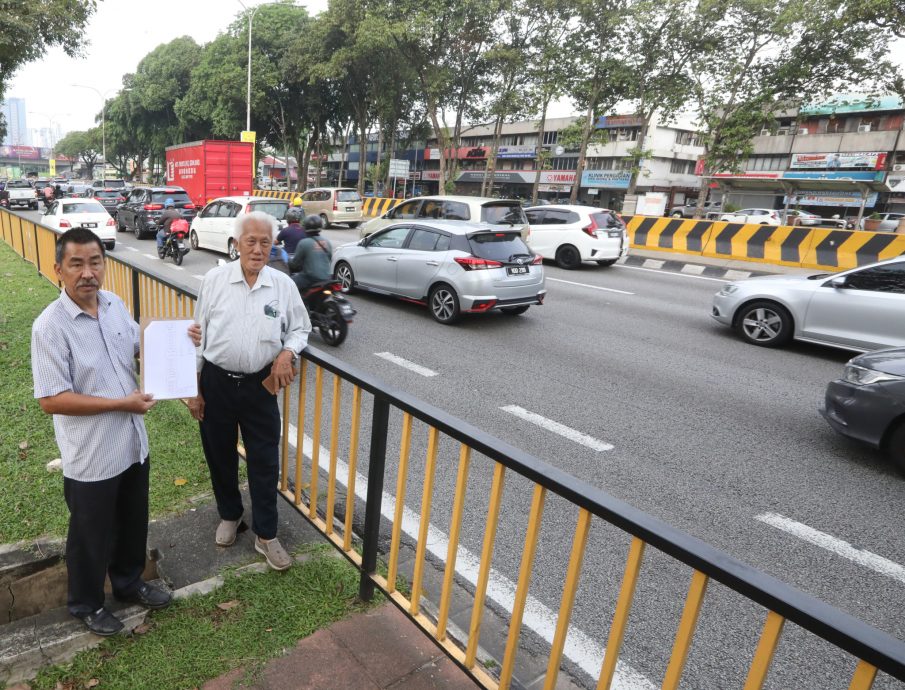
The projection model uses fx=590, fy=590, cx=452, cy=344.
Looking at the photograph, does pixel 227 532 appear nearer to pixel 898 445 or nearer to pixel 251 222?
pixel 251 222

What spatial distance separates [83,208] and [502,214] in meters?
11.6

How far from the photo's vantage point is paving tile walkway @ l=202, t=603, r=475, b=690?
2.23 m

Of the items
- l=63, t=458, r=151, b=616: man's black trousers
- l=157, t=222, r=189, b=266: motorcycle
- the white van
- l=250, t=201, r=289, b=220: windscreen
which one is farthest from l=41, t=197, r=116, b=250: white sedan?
l=63, t=458, r=151, b=616: man's black trousers

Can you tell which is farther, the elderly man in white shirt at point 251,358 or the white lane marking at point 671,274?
the white lane marking at point 671,274

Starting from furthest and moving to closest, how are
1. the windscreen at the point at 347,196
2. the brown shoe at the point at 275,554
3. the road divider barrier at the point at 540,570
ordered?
the windscreen at the point at 347,196 < the brown shoe at the point at 275,554 < the road divider barrier at the point at 540,570

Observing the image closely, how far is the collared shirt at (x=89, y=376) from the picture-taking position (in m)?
2.13

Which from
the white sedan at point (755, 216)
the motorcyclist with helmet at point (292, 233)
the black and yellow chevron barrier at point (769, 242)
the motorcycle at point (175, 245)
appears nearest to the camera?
the motorcyclist with helmet at point (292, 233)

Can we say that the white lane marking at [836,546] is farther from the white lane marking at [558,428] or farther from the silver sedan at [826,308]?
the silver sedan at [826,308]

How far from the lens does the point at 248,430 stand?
9.36 ft

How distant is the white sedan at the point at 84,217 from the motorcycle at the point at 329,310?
10.3 m

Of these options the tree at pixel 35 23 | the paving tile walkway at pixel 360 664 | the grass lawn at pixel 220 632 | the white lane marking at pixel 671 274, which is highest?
the tree at pixel 35 23

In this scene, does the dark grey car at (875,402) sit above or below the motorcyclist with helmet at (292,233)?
below

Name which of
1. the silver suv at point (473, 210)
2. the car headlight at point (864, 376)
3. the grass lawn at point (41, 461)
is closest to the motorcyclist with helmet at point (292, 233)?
the grass lawn at point (41, 461)

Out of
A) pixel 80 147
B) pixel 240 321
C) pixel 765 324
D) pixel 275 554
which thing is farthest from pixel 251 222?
pixel 80 147
